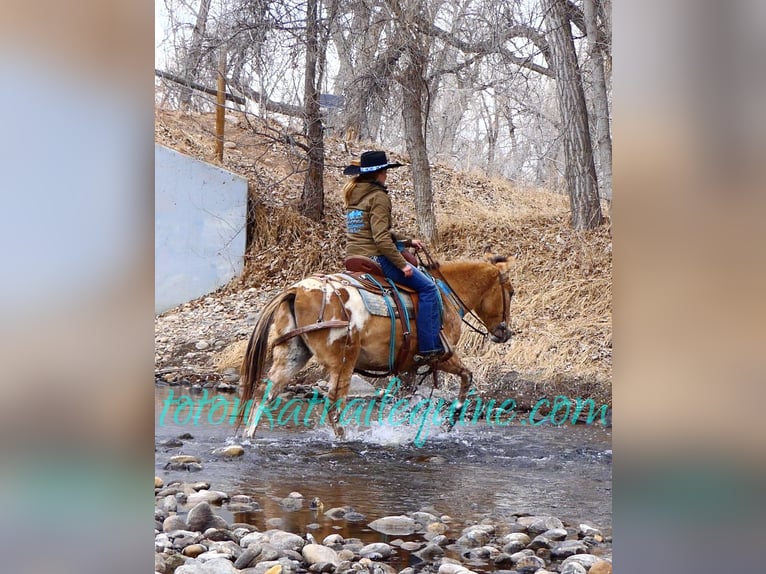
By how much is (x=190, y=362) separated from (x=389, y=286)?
147cm

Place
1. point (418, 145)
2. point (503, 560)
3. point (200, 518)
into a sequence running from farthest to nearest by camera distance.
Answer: point (418, 145), point (200, 518), point (503, 560)

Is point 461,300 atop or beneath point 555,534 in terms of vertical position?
atop

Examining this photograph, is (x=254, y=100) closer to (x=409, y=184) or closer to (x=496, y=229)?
(x=409, y=184)

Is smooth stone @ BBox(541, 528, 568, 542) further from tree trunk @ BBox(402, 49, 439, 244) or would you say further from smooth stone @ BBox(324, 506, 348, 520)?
tree trunk @ BBox(402, 49, 439, 244)

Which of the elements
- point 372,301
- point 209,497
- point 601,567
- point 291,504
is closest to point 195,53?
point 372,301

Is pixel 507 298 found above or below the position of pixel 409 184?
below

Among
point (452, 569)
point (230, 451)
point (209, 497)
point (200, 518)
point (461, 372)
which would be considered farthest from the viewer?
point (461, 372)

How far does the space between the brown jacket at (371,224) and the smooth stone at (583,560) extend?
2141 millimetres

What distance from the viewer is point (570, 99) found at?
19.7 feet

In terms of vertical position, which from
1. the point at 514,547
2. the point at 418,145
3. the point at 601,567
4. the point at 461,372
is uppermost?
the point at 418,145

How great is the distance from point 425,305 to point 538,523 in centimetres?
160

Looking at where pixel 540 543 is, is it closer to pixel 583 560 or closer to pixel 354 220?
pixel 583 560
